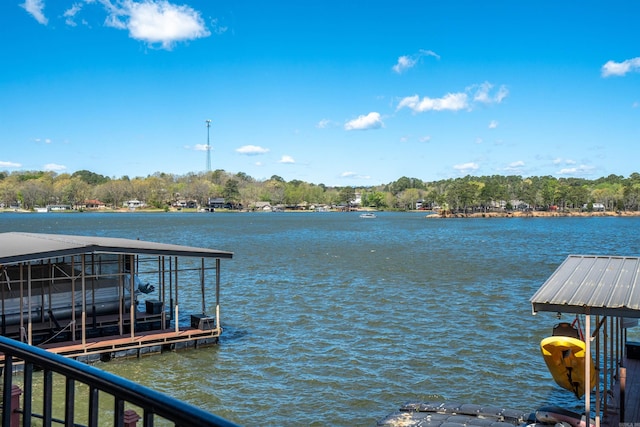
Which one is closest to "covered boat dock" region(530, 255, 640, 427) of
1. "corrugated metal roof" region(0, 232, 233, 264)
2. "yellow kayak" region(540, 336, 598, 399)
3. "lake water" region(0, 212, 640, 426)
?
"yellow kayak" region(540, 336, 598, 399)

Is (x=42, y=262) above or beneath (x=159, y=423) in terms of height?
above

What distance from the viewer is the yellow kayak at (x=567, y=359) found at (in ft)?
34.4

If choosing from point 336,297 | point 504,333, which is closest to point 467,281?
point 336,297

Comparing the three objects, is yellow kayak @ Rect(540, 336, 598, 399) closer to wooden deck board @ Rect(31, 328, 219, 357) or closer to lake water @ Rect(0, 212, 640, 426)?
lake water @ Rect(0, 212, 640, 426)

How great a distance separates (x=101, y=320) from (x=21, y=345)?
20.9 m

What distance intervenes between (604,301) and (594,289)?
1.01 meters

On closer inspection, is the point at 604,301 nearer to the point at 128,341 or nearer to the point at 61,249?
the point at 61,249

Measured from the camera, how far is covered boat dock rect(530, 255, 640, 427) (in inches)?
372

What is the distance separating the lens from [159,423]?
1422 cm

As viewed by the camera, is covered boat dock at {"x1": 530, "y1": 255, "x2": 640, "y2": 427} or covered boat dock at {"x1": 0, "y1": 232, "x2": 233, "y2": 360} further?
covered boat dock at {"x1": 0, "y1": 232, "x2": 233, "y2": 360}

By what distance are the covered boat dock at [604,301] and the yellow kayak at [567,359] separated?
0.28m

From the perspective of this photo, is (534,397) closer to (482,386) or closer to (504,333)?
(482,386)

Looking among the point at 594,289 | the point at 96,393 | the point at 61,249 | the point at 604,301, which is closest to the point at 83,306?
the point at 61,249

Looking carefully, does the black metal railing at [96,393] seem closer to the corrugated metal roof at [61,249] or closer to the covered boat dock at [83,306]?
the corrugated metal roof at [61,249]
